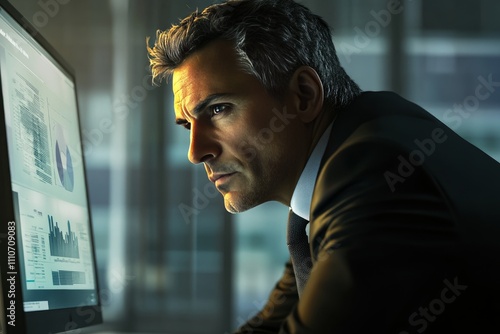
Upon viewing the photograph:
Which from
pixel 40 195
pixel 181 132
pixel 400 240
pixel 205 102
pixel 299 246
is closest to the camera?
pixel 400 240

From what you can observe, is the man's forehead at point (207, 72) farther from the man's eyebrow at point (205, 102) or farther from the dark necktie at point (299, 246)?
the dark necktie at point (299, 246)

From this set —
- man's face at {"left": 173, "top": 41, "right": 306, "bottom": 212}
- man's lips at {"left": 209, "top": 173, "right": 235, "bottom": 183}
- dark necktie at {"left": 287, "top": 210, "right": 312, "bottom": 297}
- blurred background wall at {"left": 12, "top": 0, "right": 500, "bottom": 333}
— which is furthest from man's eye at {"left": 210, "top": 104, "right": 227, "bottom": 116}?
blurred background wall at {"left": 12, "top": 0, "right": 500, "bottom": 333}

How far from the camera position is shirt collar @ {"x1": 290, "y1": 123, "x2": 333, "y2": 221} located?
1243 millimetres

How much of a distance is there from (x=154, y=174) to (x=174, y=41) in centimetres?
260

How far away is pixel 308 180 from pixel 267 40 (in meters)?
0.27

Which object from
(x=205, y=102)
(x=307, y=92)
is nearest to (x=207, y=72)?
(x=205, y=102)

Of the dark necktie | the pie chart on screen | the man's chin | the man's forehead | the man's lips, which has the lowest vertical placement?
the dark necktie

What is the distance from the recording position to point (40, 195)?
1047 millimetres

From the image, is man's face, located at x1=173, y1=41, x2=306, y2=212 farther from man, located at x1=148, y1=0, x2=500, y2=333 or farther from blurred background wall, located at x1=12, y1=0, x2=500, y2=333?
blurred background wall, located at x1=12, y1=0, x2=500, y2=333

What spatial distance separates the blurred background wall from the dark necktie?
245cm

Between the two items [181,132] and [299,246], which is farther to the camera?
[181,132]

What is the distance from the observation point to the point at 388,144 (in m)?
0.88

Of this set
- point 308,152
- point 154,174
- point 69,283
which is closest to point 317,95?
point 308,152

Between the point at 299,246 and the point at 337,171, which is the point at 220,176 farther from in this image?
the point at 337,171
